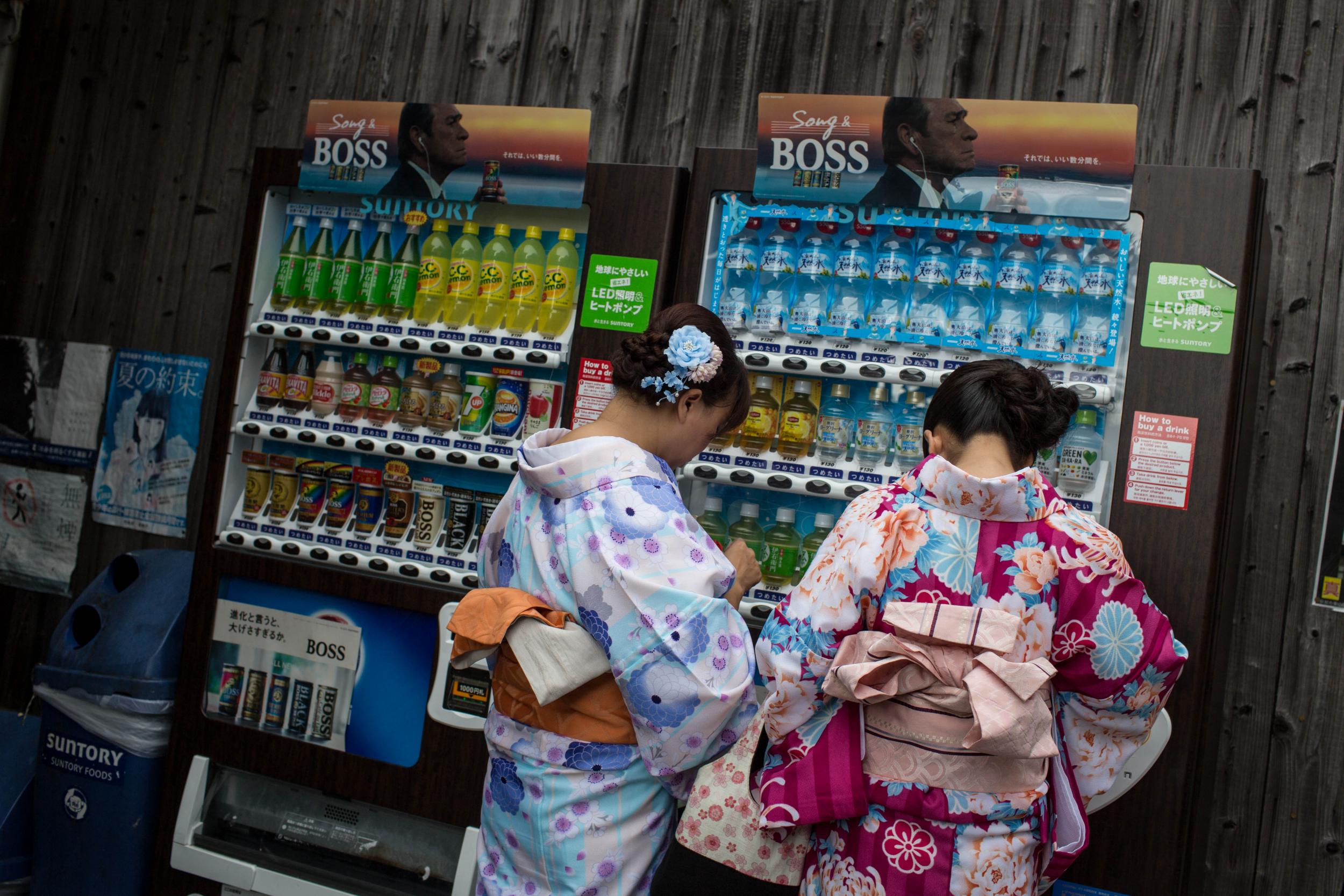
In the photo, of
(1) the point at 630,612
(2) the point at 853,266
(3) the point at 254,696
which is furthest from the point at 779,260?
(3) the point at 254,696

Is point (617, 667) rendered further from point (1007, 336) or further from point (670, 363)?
point (1007, 336)

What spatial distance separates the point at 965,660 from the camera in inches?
64.5

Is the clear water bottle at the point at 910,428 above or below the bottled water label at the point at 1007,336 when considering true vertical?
below

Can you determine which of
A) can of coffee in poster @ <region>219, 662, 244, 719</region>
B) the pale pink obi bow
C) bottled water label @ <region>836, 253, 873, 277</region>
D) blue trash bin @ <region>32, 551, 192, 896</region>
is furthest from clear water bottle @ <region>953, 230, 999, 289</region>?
blue trash bin @ <region>32, 551, 192, 896</region>

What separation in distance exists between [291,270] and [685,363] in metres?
1.76

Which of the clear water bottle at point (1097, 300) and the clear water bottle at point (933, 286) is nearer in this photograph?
the clear water bottle at point (1097, 300)

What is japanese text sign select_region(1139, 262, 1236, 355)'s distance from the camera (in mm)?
2088

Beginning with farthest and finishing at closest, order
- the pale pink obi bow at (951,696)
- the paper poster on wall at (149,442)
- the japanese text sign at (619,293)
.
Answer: the paper poster on wall at (149,442), the japanese text sign at (619,293), the pale pink obi bow at (951,696)

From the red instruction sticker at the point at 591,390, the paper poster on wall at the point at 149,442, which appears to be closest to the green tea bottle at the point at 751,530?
the red instruction sticker at the point at 591,390

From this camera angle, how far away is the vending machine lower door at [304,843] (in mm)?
2645

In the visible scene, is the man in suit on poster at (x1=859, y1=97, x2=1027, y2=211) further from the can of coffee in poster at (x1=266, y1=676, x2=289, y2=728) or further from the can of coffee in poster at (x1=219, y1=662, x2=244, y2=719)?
the can of coffee in poster at (x1=219, y1=662, x2=244, y2=719)

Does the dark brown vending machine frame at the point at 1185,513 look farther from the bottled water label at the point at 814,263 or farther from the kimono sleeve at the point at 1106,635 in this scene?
the bottled water label at the point at 814,263

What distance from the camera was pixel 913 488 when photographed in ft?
5.76

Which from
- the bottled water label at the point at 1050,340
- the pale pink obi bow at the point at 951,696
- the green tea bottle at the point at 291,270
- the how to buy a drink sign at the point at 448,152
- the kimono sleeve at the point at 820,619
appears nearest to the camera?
the pale pink obi bow at the point at 951,696
